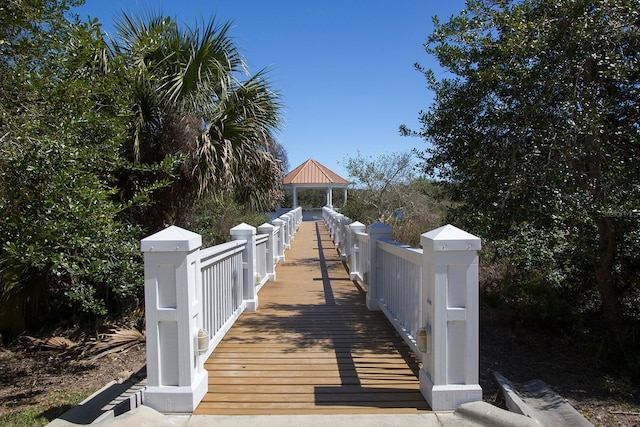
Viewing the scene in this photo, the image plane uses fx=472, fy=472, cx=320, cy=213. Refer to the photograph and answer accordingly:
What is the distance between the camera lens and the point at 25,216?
416cm

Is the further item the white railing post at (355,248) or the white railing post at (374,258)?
the white railing post at (355,248)

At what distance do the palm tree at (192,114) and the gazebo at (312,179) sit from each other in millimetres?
22595

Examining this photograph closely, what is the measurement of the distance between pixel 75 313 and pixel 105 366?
6.79 ft

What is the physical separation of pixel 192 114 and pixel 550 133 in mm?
5168

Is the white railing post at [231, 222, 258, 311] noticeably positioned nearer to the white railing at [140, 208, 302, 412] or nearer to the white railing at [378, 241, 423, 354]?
the white railing at [378, 241, 423, 354]

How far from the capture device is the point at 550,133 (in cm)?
539

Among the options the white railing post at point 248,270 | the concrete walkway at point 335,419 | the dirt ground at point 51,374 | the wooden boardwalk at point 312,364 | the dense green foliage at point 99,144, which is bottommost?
the dirt ground at point 51,374

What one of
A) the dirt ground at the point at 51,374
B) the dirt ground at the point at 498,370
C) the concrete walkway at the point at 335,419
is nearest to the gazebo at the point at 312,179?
the dirt ground at the point at 498,370

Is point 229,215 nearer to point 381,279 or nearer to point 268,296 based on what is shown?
point 268,296

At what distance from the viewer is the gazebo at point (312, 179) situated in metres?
32.4

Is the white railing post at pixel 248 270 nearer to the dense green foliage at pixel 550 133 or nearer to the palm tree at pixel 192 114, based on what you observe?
the palm tree at pixel 192 114

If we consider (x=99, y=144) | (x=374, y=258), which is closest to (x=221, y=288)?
(x=99, y=144)

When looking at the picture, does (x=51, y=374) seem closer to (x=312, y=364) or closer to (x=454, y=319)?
(x=312, y=364)

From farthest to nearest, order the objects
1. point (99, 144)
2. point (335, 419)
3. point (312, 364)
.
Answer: point (99, 144) → point (312, 364) → point (335, 419)
